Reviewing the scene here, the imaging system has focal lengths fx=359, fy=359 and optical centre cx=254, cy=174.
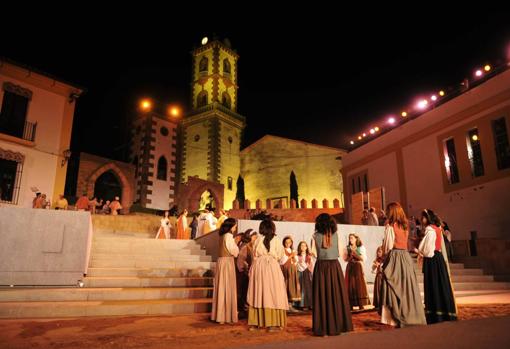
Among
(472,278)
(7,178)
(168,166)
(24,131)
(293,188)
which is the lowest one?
(472,278)

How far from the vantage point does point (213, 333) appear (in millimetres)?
4988

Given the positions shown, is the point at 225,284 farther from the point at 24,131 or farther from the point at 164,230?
the point at 24,131

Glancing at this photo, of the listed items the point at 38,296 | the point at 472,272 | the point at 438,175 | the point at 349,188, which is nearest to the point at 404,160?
the point at 438,175

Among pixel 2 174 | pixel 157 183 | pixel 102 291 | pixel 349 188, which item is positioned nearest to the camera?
pixel 102 291

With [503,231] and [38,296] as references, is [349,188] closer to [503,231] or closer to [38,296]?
[503,231]

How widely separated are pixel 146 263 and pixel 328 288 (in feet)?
18.8

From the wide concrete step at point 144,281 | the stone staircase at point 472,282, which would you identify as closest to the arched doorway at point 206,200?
the stone staircase at point 472,282

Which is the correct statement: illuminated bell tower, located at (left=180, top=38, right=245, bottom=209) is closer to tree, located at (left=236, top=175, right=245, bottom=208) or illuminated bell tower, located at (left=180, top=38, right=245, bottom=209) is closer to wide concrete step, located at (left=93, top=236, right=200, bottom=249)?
tree, located at (left=236, top=175, right=245, bottom=208)

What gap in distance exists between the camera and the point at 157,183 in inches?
1101

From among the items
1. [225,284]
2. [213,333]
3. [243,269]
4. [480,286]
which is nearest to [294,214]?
[480,286]

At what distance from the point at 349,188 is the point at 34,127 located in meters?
17.3

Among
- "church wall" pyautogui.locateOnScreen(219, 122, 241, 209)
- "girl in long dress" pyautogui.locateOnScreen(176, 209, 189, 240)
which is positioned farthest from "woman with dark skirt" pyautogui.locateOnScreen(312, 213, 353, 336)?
"church wall" pyautogui.locateOnScreen(219, 122, 241, 209)

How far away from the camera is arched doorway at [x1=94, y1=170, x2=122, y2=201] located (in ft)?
77.4

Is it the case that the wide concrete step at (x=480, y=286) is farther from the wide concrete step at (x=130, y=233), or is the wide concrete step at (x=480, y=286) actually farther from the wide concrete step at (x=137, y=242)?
the wide concrete step at (x=130, y=233)
